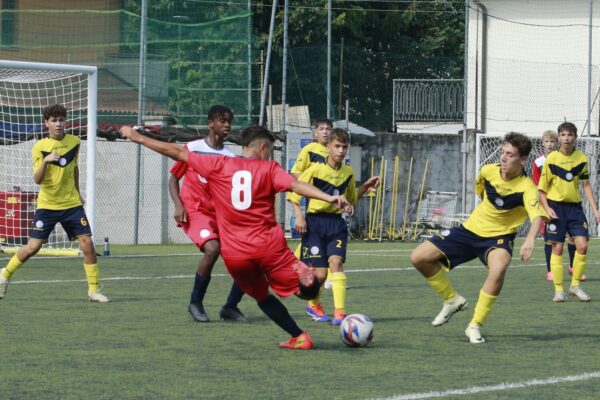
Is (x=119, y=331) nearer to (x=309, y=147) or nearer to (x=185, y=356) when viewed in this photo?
(x=185, y=356)

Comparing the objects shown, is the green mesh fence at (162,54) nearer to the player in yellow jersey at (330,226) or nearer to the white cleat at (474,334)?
the player in yellow jersey at (330,226)

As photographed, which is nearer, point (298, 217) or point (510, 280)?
point (298, 217)

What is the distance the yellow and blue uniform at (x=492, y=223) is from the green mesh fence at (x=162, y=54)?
1521cm

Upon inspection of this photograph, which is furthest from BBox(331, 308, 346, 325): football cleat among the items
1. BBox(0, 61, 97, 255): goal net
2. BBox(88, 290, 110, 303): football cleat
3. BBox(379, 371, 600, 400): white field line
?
BBox(0, 61, 97, 255): goal net

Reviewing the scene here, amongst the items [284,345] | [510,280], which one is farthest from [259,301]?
[510,280]

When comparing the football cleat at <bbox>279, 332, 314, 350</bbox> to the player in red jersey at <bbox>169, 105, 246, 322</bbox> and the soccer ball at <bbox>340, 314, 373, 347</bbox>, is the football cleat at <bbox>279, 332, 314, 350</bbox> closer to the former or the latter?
the soccer ball at <bbox>340, 314, 373, 347</bbox>

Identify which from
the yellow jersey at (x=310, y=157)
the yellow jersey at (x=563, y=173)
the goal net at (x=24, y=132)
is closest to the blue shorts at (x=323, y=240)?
the yellow jersey at (x=310, y=157)

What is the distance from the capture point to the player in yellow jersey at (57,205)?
12.3m

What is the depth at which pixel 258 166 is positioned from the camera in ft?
27.0

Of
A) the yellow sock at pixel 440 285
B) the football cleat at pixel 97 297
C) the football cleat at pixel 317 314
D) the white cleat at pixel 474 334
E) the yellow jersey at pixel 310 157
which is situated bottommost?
A: the football cleat at pixel 97 297

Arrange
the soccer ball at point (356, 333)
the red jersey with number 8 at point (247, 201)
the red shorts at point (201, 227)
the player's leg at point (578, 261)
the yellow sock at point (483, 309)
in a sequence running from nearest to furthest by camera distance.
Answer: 1. the red jersey with number 8 at point (247, 201)
2. the soccer ball at point (356, 333)
3. the yellow sock at point (483, 309)
4. the red shorts at point (201, 227)
5. the player's leg at point (578, 261)

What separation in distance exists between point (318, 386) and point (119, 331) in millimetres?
3099

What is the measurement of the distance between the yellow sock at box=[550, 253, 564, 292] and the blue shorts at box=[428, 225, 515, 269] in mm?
3494

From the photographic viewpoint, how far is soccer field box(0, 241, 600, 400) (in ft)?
22.6
